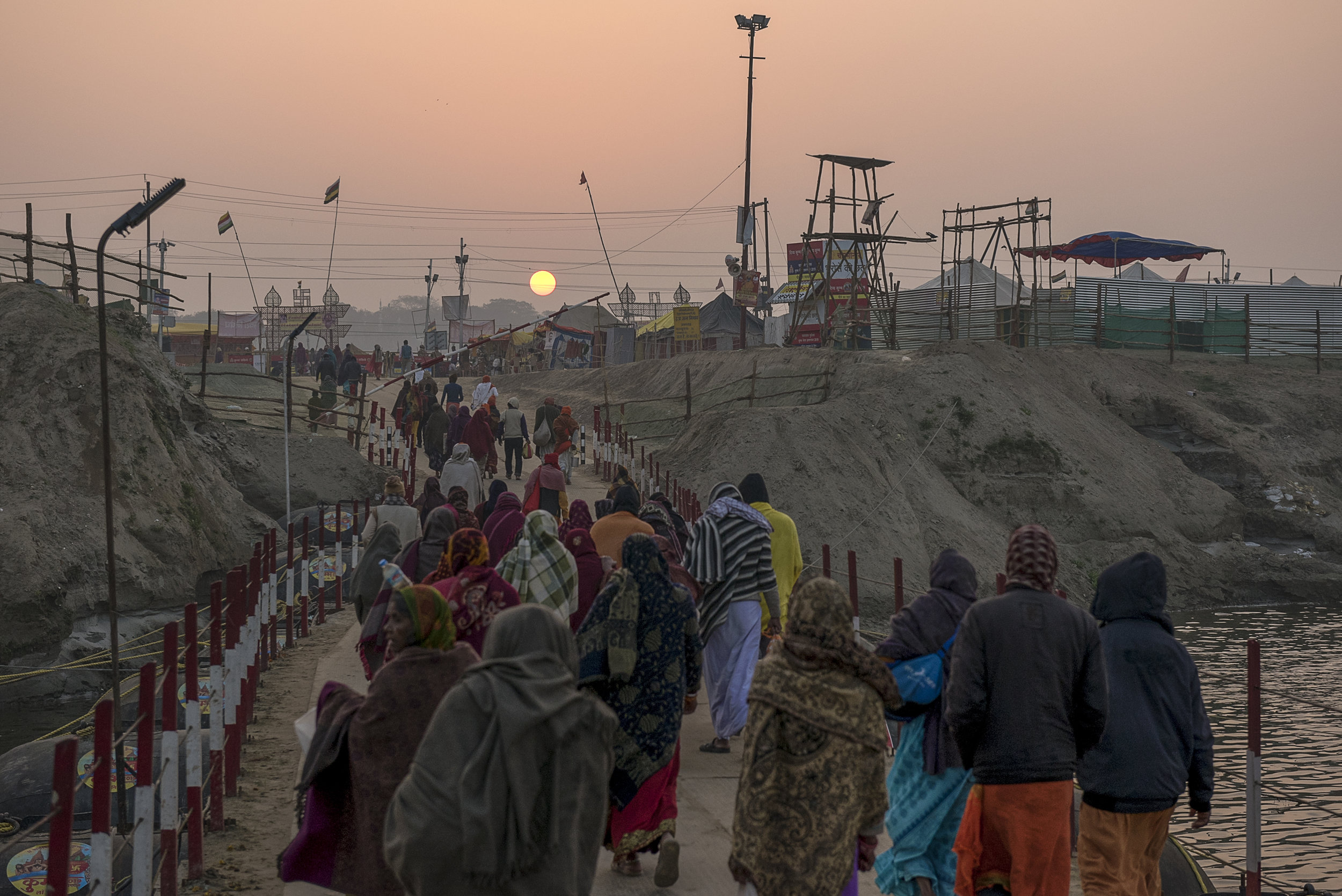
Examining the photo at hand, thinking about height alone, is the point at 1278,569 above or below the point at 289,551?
below

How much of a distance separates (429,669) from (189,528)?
16170 mm

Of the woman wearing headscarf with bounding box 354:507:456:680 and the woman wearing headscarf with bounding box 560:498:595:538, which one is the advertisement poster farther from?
the woman wearing headscarf with bounding box 354:507:456:680

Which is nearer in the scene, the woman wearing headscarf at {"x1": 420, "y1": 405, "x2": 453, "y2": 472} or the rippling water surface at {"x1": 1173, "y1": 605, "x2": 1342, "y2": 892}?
the rippling water surface at {"x1": 1173, "y1": 605, "x2": 1342, "y2": 892}

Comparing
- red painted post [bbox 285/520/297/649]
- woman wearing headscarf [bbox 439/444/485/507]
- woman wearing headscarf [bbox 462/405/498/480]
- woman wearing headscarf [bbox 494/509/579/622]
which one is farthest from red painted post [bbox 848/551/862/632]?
woman wearing headscarf [bbox 462/405/498/480]

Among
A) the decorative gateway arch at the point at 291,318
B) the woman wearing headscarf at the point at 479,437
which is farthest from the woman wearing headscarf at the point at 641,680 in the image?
the decorative gateway arch at the point at 291,318

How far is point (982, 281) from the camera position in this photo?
38.9 m

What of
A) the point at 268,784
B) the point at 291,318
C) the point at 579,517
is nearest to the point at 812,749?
the point at 579,517

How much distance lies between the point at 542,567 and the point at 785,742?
323 centimetres

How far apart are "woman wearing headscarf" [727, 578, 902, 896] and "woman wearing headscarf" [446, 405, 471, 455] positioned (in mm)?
16456

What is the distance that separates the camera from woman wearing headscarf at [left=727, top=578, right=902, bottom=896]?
3.88 metres

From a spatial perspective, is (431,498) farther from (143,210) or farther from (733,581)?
(143,210)

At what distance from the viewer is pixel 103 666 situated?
1509cm

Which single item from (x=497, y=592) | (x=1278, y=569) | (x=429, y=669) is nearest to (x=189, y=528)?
(x=497, y=592)

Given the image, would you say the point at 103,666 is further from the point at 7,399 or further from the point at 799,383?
the point at 799,383
